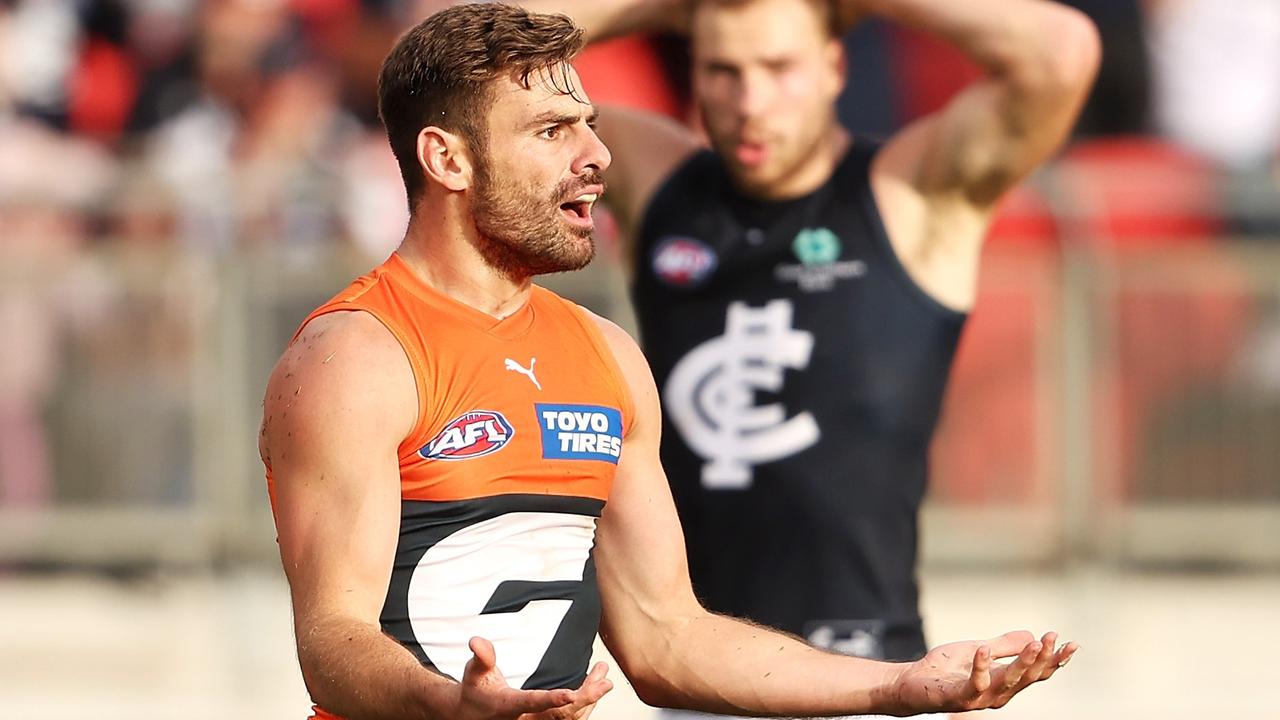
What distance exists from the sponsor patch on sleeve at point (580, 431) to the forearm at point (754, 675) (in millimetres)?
508

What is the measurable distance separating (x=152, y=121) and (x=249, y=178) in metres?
2.59

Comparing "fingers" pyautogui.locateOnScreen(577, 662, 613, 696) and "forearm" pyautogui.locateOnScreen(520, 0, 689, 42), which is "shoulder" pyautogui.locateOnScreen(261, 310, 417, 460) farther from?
"forearm" pyautogui.locateOnScreen(520, 0, 689, 42)

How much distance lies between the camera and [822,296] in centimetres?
613

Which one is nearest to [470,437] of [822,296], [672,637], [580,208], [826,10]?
[580,208]

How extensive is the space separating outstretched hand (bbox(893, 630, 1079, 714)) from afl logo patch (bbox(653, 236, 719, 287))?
216 centimetres

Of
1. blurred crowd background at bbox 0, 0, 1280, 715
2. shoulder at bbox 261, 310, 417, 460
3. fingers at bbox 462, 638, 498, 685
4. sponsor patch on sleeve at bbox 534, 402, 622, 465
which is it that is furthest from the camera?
blurred crowd background at bbox 0, 0, 1280, 715

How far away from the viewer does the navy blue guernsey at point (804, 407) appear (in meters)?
5.98

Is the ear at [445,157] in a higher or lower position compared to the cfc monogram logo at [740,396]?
higher

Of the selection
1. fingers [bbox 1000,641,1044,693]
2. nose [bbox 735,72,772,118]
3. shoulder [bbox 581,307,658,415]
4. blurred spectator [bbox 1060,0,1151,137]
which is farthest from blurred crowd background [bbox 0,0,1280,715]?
fingers [bbox 1000,641,1044,693]

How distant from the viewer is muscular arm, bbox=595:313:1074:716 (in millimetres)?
→ 4383

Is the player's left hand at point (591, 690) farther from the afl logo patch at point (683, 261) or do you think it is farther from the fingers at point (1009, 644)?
the afl logo patch at point (683, 261)

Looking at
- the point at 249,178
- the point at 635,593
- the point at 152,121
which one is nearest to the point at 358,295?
the point at 635,593

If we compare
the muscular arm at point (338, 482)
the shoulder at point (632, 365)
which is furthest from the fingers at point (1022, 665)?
the muscular arm at point (338, 482)

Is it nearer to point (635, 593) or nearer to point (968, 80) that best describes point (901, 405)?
point (635, 593)
